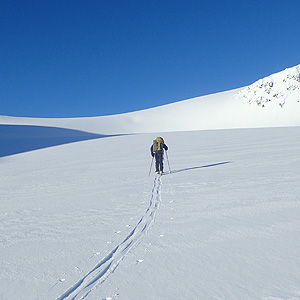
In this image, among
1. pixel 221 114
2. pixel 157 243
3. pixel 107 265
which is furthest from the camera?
pixel 221 114

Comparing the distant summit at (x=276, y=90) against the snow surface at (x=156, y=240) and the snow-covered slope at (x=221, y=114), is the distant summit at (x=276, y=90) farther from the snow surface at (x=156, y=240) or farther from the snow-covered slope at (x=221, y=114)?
the snow surface at (x=156, y=240)

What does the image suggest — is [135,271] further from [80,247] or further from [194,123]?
[194,123]

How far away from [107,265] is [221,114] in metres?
83.2

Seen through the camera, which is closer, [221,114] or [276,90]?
[221,114]

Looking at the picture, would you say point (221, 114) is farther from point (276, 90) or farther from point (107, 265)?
point (107, 265)

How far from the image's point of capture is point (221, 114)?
83.1 m

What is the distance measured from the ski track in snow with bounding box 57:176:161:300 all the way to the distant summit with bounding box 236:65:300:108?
89.5 meters

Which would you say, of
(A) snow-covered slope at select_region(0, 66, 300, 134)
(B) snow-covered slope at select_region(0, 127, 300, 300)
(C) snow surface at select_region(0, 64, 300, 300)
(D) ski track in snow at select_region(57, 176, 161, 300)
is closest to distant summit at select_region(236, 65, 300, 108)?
(A) snow-covered slope at select_region(0, 66, 300, 134)

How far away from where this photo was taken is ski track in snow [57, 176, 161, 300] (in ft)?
8.64

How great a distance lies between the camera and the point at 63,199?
672 centimetres

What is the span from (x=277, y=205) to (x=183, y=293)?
305 centimetres

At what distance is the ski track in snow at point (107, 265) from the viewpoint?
263 cm

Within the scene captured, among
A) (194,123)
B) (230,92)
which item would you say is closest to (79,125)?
A: (194,123)

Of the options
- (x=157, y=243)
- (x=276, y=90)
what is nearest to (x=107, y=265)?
(x=157, y=243)
